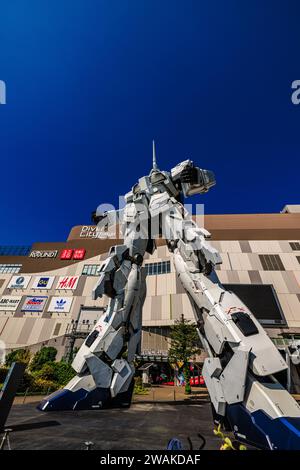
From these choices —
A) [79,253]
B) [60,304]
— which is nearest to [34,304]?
[60,304]

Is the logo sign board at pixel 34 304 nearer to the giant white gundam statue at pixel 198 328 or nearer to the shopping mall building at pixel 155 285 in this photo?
the shopping mall building at pixel 155 285

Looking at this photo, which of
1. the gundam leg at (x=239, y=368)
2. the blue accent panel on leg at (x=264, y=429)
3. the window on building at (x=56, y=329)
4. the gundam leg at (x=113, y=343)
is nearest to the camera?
the blue accent panel on leg at (x=264, y=429)

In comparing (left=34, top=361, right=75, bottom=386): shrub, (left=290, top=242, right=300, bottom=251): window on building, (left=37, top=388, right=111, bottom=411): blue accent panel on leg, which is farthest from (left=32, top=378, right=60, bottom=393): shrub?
(left=290, top=242, right=300, bottom=251): window on building

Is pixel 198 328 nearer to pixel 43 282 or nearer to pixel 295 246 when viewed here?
pixel 295 246

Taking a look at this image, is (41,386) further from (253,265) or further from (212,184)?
(253,265)

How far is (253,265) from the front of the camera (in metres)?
30.4

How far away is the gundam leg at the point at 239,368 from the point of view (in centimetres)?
266

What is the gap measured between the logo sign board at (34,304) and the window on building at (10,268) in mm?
6718

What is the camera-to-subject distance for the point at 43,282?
34.7 meters

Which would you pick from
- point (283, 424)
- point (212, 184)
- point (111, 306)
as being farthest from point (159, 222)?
point (283, 424)

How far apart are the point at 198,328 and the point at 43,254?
39.4 meters

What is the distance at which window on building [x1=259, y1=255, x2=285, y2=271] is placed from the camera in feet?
98.2

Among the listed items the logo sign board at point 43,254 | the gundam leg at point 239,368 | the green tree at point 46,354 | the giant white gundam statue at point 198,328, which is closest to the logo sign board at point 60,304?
the green tree at point 46,354

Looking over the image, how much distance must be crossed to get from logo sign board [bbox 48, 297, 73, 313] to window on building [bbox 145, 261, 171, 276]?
12189mm
